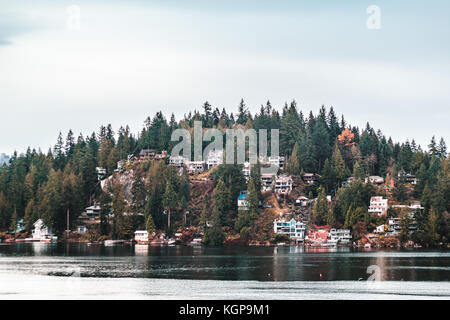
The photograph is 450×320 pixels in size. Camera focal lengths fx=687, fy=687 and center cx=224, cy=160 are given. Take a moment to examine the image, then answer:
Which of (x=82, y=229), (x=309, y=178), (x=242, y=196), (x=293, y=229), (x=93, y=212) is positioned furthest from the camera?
(x=93, y=212)

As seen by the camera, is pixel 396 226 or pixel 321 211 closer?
pixel 396 226

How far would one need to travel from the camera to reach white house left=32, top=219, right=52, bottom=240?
596 feet

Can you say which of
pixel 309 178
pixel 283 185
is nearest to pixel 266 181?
pixel 283 185

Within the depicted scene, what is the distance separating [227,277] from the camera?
81.0 meters

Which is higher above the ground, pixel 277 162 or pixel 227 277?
pixel 277 162

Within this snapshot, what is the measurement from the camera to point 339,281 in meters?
76.7

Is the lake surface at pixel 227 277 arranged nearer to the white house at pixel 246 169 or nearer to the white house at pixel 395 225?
the white house at pixel 395 225

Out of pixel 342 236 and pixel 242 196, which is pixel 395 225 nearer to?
pixel 342 236

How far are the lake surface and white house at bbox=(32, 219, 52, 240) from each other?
66960 mm

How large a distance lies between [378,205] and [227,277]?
284 ft

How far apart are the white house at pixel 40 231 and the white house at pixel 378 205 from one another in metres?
83.5

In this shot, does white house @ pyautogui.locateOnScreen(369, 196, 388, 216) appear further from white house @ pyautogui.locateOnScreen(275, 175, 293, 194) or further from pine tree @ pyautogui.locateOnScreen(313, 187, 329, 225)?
white house @ pyautogui.locateOnScreen(275, 175, 293, 194)

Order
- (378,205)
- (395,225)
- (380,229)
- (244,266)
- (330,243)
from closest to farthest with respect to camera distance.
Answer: (244,266)
(395,225)
(380,229)
(330,243)
(378,205)
